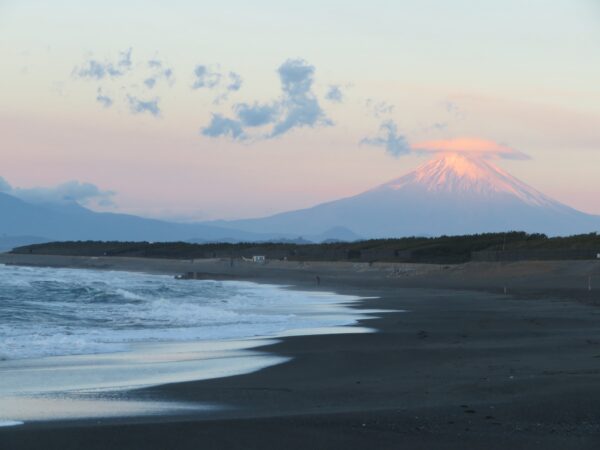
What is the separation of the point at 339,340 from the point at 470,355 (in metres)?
4.62

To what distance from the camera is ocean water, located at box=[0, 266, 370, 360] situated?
17.9m

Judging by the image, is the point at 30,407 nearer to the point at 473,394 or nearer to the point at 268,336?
the point at 473,394

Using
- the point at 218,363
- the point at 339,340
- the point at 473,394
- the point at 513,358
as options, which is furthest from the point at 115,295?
the point at 473,394

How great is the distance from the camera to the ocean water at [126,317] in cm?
1785

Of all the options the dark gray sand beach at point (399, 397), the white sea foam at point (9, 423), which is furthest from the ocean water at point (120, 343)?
Result: the dark gray sand beach at point (399, 397)

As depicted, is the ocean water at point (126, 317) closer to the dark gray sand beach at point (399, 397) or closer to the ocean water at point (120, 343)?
the ocean water at point (120, 343)

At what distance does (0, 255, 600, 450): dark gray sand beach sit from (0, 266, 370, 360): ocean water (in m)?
2.92

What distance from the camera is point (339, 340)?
60.8 ft

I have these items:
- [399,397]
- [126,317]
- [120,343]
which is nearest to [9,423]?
[399,397]

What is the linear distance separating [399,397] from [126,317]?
16053mm

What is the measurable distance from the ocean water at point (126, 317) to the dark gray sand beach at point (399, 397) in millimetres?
2918

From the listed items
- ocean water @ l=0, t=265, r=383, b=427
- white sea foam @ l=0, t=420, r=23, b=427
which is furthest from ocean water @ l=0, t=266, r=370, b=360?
white sea foam @ l=0, t=420, r=23, b=427

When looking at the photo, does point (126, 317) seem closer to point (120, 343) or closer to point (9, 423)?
point (120, 343)

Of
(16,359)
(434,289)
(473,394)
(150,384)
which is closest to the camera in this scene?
(473,394)
